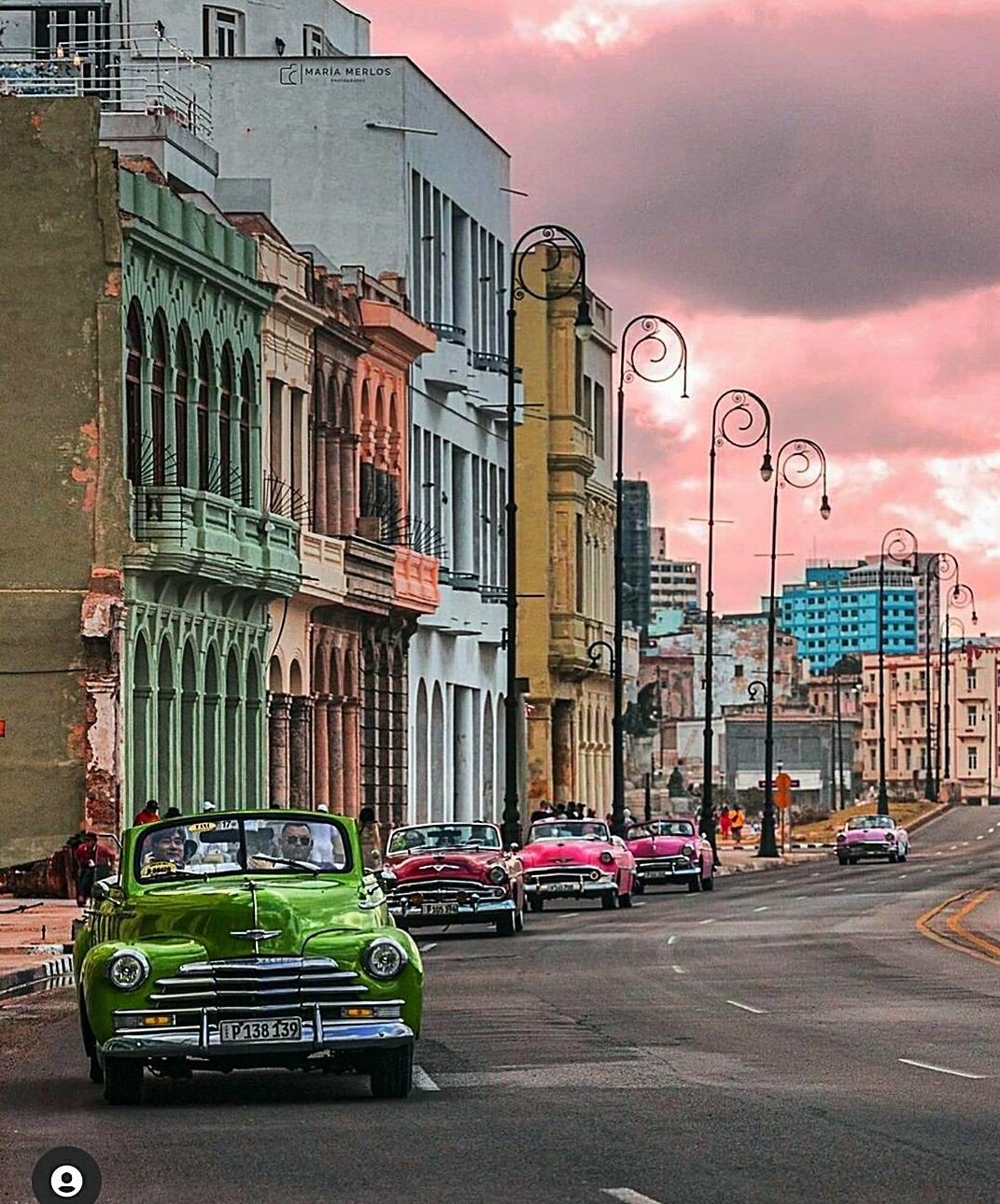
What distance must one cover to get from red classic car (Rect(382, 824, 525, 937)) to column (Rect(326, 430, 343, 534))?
68.7ft

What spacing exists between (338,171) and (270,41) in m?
11.9

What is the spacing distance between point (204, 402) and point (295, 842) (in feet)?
108

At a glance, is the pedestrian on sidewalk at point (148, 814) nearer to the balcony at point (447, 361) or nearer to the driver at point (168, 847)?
the driver at point (168, 847)

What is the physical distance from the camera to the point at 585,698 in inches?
3482

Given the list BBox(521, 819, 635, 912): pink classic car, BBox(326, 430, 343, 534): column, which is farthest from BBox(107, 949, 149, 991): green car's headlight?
BBox(326, 430, 343, 534): column

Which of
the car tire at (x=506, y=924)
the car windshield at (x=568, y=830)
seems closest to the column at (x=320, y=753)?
the car windshield at (x=568, y=830)

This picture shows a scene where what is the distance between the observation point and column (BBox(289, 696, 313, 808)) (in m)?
56.0

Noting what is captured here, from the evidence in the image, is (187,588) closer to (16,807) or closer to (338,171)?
(16,807)

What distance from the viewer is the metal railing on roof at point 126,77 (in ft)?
167

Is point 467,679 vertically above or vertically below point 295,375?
below

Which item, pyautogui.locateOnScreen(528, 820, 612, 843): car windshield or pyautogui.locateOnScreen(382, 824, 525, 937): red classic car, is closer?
pyautogui.locateOnScreen(382, 824, 525, 937): red classic car

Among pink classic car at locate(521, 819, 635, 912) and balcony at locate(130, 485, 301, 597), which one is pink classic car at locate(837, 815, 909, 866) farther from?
pink classic car at locate(521, 819, 635, 912)

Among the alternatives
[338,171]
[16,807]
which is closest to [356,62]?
[338,171]

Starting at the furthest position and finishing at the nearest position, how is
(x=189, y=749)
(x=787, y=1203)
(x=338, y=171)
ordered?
(x=338, y=171) → (x=189, y=749) → (x=787, y=1203)
